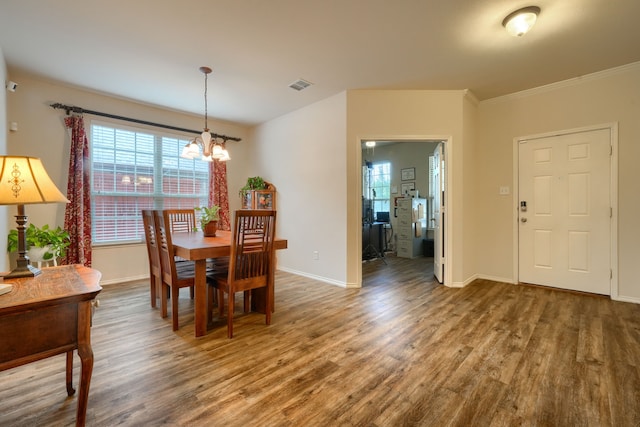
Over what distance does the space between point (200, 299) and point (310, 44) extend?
8.19ft

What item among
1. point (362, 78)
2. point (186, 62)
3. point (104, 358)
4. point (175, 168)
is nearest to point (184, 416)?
point (104, 358)

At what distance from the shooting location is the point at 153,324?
2543 millimetres

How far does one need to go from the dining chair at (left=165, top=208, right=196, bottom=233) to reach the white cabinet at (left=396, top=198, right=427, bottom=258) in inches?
167

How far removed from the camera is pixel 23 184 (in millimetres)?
1240

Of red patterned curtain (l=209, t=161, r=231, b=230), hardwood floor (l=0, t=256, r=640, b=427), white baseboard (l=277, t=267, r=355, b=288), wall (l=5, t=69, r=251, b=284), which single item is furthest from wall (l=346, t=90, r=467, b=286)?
wall (l=5, t=69, r=251, b=284)

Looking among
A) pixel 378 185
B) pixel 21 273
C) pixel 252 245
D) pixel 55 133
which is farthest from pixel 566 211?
pixel 55 133

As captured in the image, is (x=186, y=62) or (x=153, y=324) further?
(x=186, y=62)

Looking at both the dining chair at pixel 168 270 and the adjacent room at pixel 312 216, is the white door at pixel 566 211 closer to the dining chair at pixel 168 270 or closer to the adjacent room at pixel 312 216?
the adjacent room at pixel 312 216

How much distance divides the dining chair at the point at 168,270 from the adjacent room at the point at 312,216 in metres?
0.02

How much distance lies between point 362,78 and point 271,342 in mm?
3000

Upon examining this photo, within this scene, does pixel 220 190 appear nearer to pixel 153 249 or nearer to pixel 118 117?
pixel 118 117

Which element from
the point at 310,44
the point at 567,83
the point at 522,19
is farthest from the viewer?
the point at 567,83

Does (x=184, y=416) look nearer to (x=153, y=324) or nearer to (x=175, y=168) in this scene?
(x=153, y=324)

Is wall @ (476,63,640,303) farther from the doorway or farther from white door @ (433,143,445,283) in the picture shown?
the doorway
